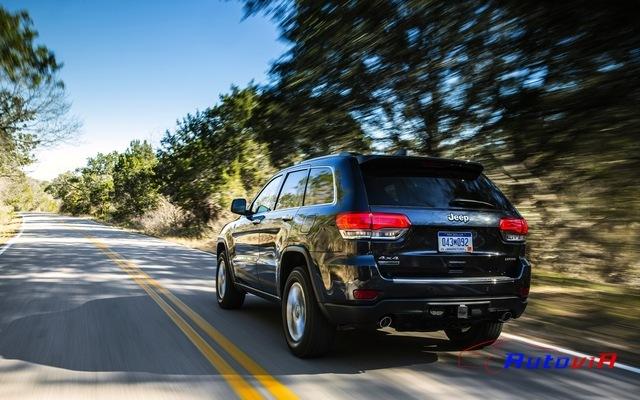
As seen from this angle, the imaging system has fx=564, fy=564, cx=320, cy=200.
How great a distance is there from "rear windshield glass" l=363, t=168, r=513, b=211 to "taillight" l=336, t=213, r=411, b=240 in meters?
0.18

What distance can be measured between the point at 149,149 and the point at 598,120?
50.7 meters

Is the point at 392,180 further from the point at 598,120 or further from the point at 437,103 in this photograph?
the point at 437,103

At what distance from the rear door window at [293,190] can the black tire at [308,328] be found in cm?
85

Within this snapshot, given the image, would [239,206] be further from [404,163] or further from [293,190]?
[404,163]

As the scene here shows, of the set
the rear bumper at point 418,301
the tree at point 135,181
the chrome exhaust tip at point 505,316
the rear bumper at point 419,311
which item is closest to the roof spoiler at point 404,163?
the rear bumper at point 418,301

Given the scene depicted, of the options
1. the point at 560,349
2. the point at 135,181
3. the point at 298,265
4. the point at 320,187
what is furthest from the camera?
the point at 135,181

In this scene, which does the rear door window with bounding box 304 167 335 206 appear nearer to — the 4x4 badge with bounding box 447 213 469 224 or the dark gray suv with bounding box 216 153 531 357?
the dark gray suv with bounding box 216 153 531 357

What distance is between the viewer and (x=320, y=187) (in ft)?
17.2

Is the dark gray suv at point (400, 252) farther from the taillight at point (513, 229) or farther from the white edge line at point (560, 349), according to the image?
the white edge line at point (560, 349)

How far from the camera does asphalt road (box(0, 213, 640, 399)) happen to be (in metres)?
4.14

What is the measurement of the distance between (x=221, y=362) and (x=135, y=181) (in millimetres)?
47006

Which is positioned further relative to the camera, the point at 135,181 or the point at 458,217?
the point at 135,181

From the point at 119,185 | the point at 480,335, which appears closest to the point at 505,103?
the point at 480,335

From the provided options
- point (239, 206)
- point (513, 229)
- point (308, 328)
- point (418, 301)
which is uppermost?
point (239, 206)
